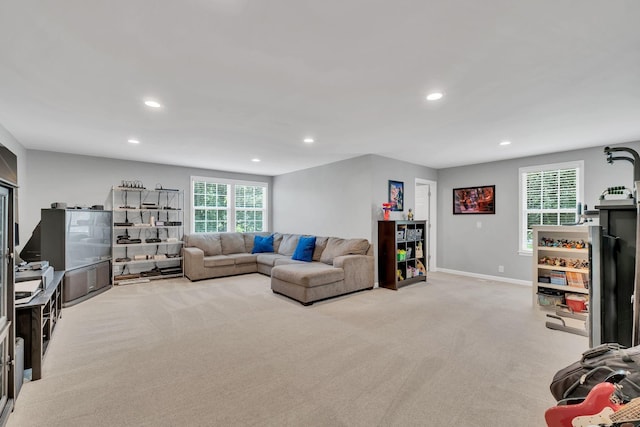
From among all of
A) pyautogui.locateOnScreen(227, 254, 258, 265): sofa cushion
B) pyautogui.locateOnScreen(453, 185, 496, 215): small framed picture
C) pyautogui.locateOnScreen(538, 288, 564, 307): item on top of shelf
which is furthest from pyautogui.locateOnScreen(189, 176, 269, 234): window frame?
pyautogui.locateOnScreen(538, 288, 564, 307): item on top of shelf

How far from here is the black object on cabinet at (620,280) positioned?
1920mm

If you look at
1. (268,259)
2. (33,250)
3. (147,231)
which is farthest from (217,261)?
(33,250)

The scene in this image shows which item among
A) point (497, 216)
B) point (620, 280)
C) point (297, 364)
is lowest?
point (297, 364)

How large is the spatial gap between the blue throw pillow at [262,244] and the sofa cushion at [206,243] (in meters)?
0.80

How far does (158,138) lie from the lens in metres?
4.20

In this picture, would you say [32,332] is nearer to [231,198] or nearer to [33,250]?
[33,250]

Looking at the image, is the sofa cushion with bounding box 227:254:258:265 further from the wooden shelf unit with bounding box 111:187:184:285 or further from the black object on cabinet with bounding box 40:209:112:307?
the black object on cabinet with bounding box 40:209:112:307

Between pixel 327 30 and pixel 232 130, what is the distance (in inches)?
94.9

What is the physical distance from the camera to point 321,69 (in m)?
2.21

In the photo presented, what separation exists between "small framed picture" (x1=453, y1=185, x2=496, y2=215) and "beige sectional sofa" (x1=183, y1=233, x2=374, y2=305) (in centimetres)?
267

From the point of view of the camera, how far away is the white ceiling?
5.28 ft

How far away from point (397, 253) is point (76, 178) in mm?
6088

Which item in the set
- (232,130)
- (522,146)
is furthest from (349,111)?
(522,146)

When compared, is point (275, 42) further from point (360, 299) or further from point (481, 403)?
point (360, 299)
